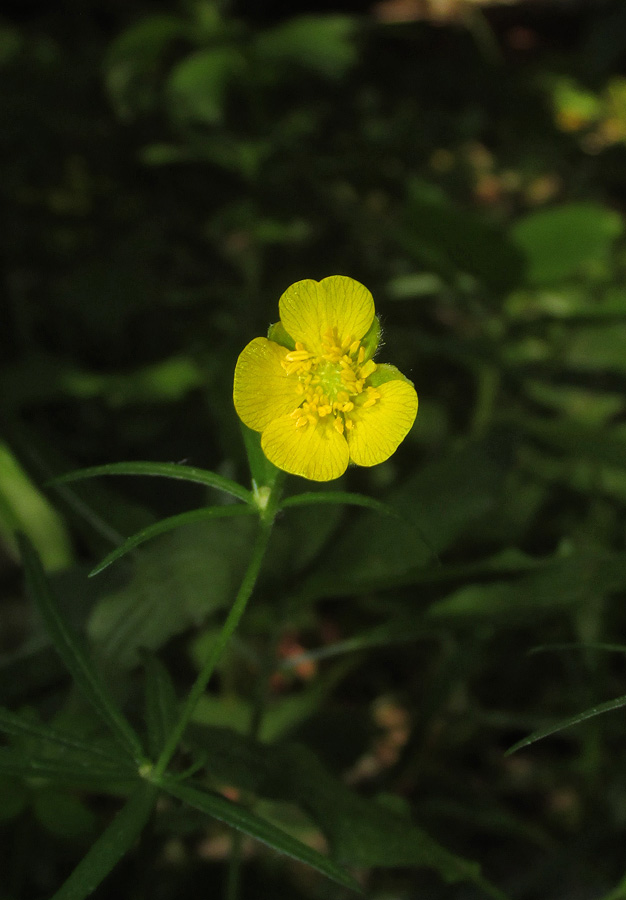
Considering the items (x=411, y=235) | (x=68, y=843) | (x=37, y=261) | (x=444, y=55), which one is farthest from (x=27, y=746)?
(x=444, y=55)

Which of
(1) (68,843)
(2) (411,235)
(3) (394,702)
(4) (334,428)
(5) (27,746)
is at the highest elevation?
(4) (334,428)

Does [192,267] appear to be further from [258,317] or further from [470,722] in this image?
[470,722]

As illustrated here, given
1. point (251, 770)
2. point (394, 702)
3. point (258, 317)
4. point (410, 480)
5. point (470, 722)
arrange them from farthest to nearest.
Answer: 1. point (258, 317)
2. point (394, 702)
3. point (470, 722)
4. point (410, 480)
5. point (251, 770)

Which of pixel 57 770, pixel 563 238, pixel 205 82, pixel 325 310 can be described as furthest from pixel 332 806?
pixel 205 82

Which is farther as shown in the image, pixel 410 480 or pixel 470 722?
pixel 470 722

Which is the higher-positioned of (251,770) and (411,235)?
(411,235)

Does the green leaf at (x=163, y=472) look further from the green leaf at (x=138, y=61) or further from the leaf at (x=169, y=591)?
the green leaf at (x=138, y=61)

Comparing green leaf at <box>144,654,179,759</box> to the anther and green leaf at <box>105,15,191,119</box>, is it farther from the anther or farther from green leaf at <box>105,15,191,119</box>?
green leaf at <box>105,15,191,119</box>

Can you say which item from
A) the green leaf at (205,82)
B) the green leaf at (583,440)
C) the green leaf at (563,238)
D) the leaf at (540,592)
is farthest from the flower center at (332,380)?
the green leaf at (205,82)

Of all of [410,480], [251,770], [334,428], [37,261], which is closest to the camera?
[334,428]

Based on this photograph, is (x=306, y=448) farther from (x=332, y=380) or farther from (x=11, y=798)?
(x=11, y=798)
